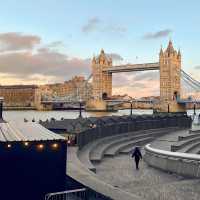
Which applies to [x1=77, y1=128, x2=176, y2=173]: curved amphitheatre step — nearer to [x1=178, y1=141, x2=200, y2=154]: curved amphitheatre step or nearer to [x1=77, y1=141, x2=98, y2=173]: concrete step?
[x1=77, y1=141, x2=98, y2=173]: concrete step

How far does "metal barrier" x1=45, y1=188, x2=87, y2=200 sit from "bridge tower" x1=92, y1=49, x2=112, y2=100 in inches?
5903

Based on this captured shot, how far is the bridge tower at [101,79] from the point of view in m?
162

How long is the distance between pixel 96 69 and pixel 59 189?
536 ft

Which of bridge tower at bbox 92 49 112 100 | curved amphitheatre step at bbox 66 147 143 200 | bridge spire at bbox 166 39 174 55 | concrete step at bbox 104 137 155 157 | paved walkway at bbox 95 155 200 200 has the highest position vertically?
bridge spire at bbox 166 39 174 55

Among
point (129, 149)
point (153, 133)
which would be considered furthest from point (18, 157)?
point (153, 133)

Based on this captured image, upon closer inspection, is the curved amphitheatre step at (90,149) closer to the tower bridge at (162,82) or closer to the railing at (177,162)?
the railing at (177,162)

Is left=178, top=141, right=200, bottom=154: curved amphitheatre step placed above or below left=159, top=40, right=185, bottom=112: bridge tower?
below

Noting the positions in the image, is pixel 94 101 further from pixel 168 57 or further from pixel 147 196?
pixel 147 196

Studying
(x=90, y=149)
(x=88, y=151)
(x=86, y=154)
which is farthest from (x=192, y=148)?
(x=86, y=154)

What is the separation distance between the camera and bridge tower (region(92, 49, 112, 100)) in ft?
532

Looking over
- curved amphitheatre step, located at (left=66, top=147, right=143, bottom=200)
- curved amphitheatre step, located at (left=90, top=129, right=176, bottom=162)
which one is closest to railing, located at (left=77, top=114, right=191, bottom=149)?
curved amphitheatre step, located at (left=90, top=129, right=176, bottom=162)

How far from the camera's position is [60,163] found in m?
7.61

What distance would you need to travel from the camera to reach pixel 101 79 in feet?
548

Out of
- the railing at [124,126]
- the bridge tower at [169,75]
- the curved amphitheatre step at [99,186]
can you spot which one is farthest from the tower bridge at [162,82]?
the curved amphitheatre step at [99,186]
